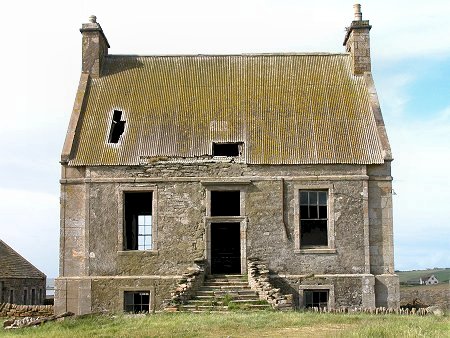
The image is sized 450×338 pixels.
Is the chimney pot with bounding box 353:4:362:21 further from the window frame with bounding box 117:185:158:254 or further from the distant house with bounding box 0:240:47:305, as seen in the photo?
the distant house with bounding box 0:240:47:305

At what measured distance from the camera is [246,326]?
18812 millimetres

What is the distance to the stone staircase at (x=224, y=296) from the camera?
23781mm

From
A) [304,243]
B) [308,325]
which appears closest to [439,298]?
[304,243]

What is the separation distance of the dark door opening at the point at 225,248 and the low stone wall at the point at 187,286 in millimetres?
3085

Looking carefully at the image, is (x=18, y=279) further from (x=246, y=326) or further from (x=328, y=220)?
(x=246, y=326)

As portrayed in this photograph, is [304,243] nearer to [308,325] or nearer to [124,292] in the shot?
[124,292]

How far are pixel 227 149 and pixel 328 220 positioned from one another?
4.64m

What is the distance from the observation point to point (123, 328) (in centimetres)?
1881

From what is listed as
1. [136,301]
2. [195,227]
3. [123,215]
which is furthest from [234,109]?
[136,301]

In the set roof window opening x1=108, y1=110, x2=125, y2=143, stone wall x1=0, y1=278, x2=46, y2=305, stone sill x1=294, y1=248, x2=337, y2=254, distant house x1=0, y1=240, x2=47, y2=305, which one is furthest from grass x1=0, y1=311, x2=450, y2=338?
distant house x1=0, y1=240, x2=47, y2=305

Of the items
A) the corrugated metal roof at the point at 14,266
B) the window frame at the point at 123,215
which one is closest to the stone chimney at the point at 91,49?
the window frame at the point at 123,215

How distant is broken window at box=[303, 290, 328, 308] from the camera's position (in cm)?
2627

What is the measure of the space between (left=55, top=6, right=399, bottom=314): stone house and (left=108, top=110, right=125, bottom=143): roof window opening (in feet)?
0.14

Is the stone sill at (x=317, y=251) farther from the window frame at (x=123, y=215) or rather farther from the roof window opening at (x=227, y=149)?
the window frame at (x=123, y=215)
